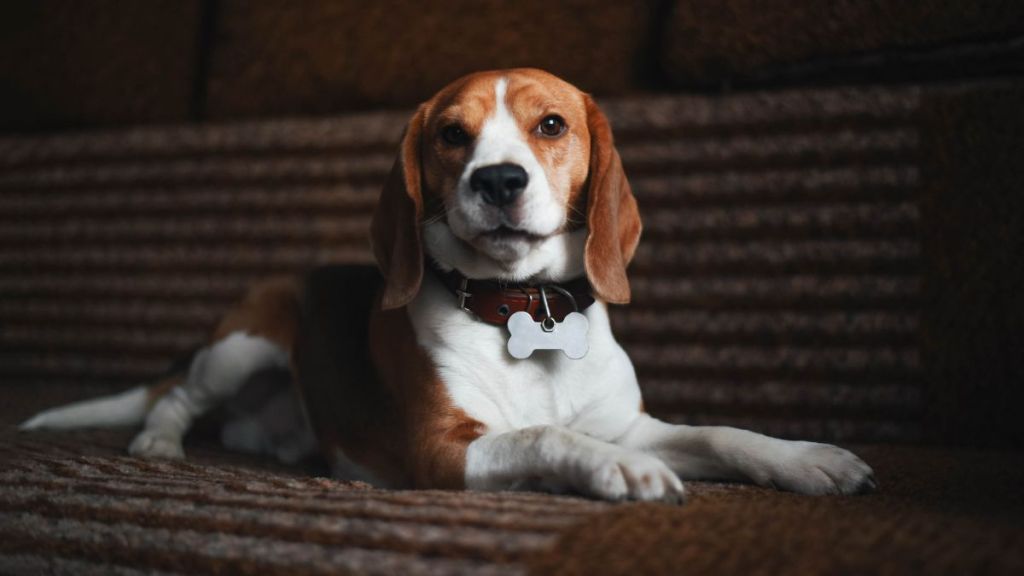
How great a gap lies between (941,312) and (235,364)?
180cm

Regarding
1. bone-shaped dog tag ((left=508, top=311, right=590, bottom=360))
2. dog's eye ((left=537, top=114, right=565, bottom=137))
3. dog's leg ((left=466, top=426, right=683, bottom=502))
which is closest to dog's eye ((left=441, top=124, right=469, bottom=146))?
dog's eye ((left=537, top=114, right=565, bottom=137))

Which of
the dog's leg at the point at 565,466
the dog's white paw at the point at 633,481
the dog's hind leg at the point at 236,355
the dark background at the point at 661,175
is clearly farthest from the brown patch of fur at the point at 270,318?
the dog's white paw at the point at 633,481

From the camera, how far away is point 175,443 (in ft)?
7.52

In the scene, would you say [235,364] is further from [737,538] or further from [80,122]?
[737,538]

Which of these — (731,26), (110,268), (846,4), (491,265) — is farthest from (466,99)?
(110,268)

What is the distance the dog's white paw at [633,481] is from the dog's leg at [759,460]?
0.35 metres

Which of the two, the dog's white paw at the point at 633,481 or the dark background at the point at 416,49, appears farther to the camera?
the dark background at the point at 416,49

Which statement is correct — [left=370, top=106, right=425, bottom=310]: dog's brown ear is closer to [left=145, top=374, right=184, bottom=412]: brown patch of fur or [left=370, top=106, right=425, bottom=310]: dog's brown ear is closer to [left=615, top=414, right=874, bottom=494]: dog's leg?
[left=615, top=414, right=874, bottom=494]: dog's leg

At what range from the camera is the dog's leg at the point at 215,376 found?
2.46 meters

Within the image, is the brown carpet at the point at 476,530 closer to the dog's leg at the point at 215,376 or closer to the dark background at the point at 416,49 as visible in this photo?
the dog's leg at the point at 215,376

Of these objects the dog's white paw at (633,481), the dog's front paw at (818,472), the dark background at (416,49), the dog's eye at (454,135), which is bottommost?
the dog's front paw at (818,472)

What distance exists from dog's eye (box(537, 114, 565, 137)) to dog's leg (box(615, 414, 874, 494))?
2.10 feet

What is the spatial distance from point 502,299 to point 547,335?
114 millimetres

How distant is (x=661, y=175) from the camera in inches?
101
